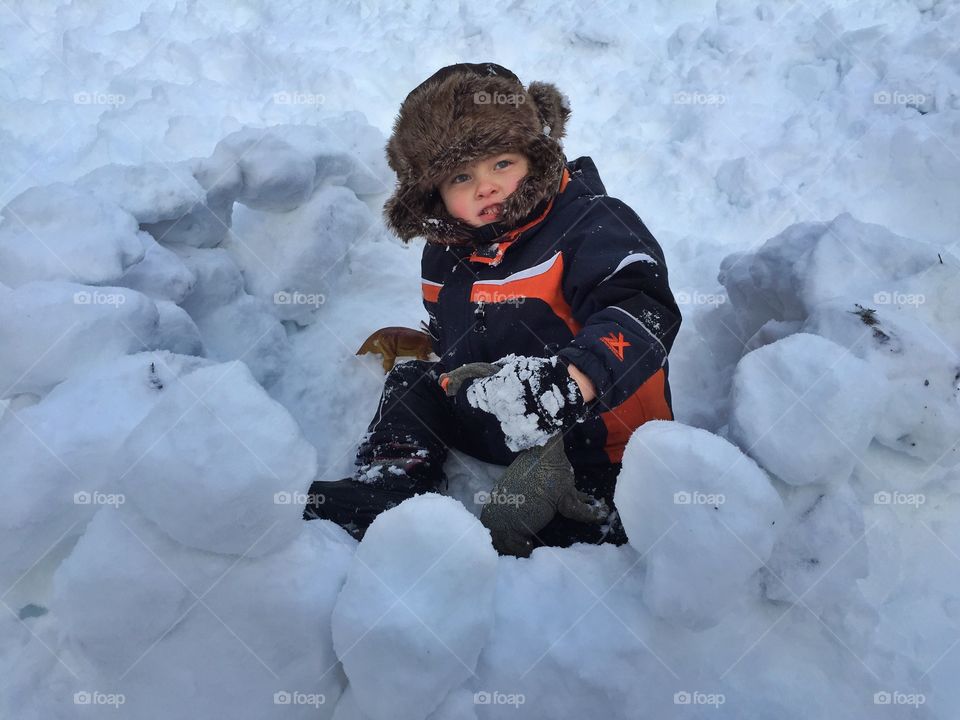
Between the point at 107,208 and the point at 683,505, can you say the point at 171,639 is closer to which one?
the point at 683,505

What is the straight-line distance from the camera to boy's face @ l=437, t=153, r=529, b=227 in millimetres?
1745

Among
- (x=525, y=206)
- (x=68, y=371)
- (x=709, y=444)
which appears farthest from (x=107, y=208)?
(x=709, y=444)

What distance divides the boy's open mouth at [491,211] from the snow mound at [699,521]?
0.76m

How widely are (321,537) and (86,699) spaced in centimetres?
47

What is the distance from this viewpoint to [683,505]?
1182mm

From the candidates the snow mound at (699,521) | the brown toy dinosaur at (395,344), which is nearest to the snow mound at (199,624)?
the snow mound at (699,521)
